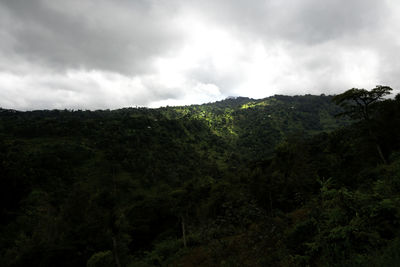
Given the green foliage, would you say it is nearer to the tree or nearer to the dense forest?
the dense forest

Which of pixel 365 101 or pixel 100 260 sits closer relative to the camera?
pixel 100 260

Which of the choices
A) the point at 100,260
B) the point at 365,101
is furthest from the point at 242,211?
the point at 365,101

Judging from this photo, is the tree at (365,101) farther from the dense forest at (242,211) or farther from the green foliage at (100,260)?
the green foliage at (100,260)

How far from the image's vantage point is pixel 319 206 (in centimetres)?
762

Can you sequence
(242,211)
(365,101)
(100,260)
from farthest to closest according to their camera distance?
(365,101) → (100,260) → (242,211)

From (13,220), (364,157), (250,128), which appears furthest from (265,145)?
(13,220)

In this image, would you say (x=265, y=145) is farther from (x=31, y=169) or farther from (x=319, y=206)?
(x=319, y=206)

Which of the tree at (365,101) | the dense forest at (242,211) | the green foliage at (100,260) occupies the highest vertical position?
the tree at (365,101)

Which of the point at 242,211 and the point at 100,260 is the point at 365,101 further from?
the point at 100,260

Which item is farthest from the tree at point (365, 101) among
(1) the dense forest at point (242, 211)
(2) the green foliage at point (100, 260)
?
(2) the green foliage at point (100, 260)

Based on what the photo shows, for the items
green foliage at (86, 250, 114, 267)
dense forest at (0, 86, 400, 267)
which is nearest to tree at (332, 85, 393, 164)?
dense forest at (0, 86, 400, 267)

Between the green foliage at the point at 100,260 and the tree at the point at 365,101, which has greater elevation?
the tree at the point at 365,101

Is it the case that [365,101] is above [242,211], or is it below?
above

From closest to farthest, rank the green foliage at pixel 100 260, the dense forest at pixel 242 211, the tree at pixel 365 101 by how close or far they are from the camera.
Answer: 1. the dense forest at pixel 242 211
2. the green foliage at pixel 100 260
3. the tree at pixel 365 101
